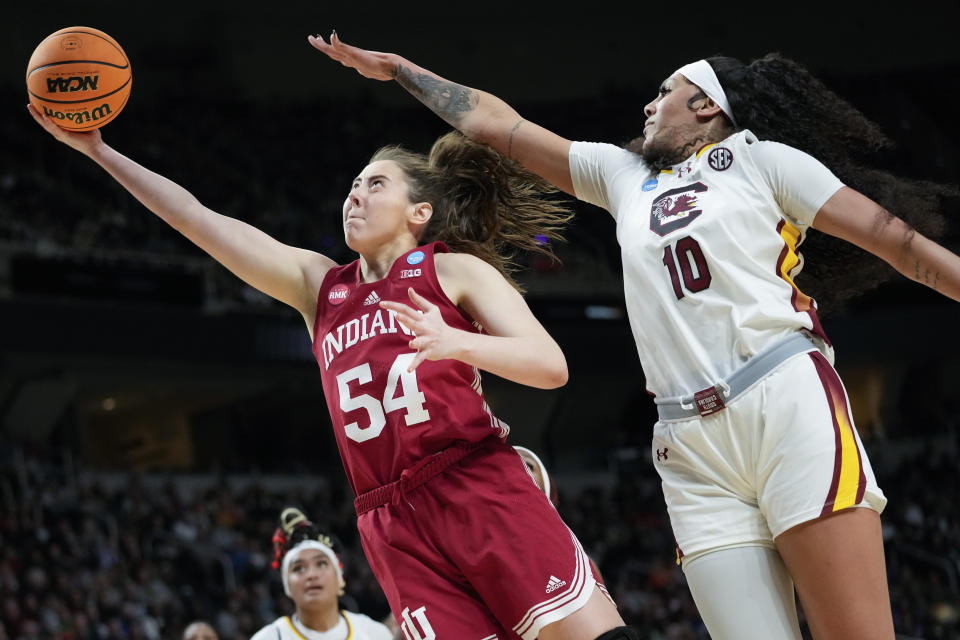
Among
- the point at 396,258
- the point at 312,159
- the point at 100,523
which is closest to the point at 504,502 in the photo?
the point at 396,258

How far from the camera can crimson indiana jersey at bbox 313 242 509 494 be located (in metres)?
3.13

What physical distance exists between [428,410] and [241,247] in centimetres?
85

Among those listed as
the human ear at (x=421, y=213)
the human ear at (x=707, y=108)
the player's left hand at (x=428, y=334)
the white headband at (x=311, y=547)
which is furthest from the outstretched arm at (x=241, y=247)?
the white headband at (x=311, y=547)

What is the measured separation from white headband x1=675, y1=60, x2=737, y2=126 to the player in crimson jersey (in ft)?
2.62

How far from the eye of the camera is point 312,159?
82.3ft

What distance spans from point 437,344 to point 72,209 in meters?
18.7

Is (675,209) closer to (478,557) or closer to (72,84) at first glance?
(478,557)

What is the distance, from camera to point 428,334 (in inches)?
104

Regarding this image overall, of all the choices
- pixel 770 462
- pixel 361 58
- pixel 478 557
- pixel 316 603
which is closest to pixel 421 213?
pixel 361 58

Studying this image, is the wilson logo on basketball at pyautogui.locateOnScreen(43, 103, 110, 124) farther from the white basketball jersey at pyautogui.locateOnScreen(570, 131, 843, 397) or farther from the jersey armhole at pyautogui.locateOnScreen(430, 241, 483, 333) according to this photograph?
the white basketball jersey at pyautogui.locateOnScreen(570, 131, 843, 397)

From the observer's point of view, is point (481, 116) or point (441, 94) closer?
point (481, 116)

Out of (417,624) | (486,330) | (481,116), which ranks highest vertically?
(481,116)

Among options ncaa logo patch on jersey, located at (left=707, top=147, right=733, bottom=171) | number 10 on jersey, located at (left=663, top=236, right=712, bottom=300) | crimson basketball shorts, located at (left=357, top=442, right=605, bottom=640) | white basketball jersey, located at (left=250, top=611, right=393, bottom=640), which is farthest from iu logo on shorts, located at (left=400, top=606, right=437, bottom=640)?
white basketball jersey, located at (left=250, top=611, right=393, bottom=640)

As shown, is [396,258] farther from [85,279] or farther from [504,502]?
[85,279]
